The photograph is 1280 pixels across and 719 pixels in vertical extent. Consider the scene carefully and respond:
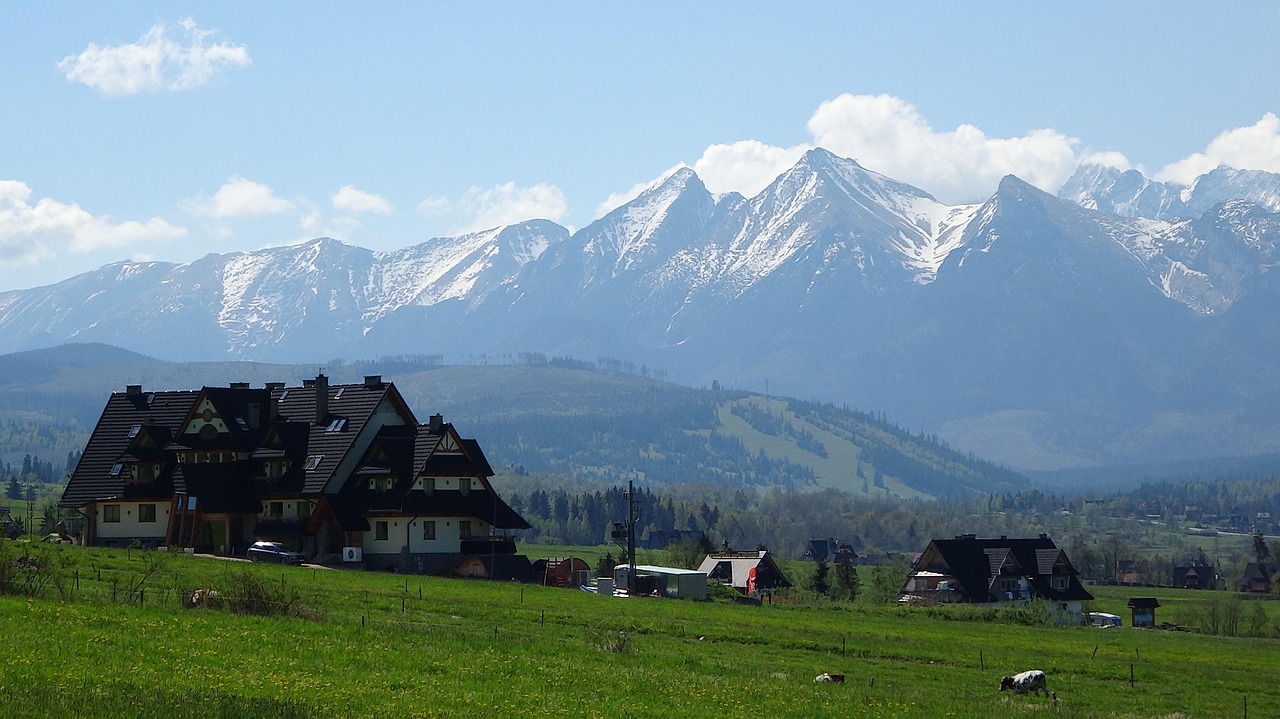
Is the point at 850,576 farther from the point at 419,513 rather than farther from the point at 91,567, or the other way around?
the point at 91,567

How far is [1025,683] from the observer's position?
4991 cm

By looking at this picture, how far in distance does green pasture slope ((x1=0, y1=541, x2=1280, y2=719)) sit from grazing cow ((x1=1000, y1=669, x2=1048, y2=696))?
576 mm

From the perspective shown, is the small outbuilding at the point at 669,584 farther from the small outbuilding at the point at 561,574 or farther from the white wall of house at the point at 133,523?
the white wall of house at the point at 133,523

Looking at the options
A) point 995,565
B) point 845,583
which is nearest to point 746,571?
point 845,583

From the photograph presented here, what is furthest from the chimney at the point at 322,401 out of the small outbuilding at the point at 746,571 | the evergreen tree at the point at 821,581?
the evergreen tree at the point at 821,581

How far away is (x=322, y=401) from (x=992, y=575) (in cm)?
6065

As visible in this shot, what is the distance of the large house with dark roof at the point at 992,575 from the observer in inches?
5000

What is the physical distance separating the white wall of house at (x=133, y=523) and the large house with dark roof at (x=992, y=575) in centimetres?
6109

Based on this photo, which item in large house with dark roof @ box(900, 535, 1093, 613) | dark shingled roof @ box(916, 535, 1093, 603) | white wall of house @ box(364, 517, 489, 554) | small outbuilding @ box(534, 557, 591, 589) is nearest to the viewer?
white wall of house @ box(364, 517, 489, 554)

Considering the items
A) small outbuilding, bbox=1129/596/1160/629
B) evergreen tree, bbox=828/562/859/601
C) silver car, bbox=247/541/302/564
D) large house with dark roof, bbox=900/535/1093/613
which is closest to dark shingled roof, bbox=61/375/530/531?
silver car, bbox=247/541/302/564

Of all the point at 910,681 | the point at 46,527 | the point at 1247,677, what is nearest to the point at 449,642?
the point at 910,681

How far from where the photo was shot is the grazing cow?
163 feet

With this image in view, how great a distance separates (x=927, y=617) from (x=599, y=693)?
164 feet

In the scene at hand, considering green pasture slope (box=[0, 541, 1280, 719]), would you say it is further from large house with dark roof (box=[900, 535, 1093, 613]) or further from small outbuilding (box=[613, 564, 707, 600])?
large house with dark roof (box=[900, 535, 1093, 613])
